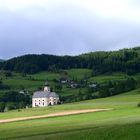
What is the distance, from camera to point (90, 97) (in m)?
179

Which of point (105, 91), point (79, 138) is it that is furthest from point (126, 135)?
point (105, 91)

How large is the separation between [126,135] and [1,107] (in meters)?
146

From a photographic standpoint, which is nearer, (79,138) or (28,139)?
(79,138)

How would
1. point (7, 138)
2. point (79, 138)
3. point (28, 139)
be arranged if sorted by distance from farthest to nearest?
1. point (7, 138)
2. point (28, 139)
3. point (79, 138)

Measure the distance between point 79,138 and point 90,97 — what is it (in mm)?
140536

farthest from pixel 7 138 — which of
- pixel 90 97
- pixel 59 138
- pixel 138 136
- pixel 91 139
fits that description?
pixel 90 97

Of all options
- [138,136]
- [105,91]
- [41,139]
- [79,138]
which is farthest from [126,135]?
[105,91]

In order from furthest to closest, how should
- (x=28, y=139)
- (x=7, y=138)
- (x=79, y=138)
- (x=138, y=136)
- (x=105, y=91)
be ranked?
(x=105, y=91) < (x=7, y=138) < (x=28, y=139) < (x=79, y=138) < (x=138, y=136)

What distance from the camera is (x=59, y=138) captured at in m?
39.9

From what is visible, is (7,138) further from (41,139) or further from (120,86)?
(120,86)

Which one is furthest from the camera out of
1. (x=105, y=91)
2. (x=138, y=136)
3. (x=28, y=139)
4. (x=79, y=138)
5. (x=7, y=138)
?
(x=105, y=91)

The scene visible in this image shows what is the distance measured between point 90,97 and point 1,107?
105ft

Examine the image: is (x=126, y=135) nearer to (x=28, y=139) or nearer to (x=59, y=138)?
(x=59, y=138)

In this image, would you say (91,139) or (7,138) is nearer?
(91,139)
